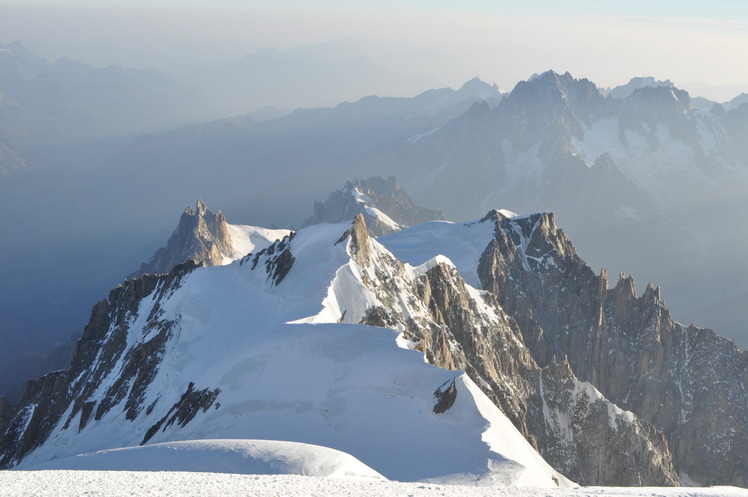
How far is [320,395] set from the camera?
62.7 m

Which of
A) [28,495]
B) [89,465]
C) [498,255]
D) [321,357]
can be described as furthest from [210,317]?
[498,255]

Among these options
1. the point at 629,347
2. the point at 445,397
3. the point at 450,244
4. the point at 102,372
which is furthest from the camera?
the point at 450,244

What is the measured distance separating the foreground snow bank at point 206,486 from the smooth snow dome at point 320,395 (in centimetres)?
1031

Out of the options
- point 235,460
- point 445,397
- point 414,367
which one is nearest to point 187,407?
point 414,367

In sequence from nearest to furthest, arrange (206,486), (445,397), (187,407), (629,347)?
(206,486) < (445,397) < (187,407) < (629,347)

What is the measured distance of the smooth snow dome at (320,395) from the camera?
182 feet

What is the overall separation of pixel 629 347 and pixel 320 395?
112 meters

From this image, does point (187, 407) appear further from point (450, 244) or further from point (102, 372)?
point (450, 244)

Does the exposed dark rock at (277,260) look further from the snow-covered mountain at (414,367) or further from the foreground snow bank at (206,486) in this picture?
the foreground snow bank at (206,486)

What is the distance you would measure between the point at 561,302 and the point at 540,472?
10228 cm

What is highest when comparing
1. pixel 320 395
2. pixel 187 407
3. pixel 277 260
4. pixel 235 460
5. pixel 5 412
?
pixel 277 260

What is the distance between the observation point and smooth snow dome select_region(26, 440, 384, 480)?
44031mm

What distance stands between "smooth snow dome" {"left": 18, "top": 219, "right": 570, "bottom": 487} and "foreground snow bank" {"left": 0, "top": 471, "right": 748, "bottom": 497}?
1031cm

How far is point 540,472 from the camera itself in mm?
61656
